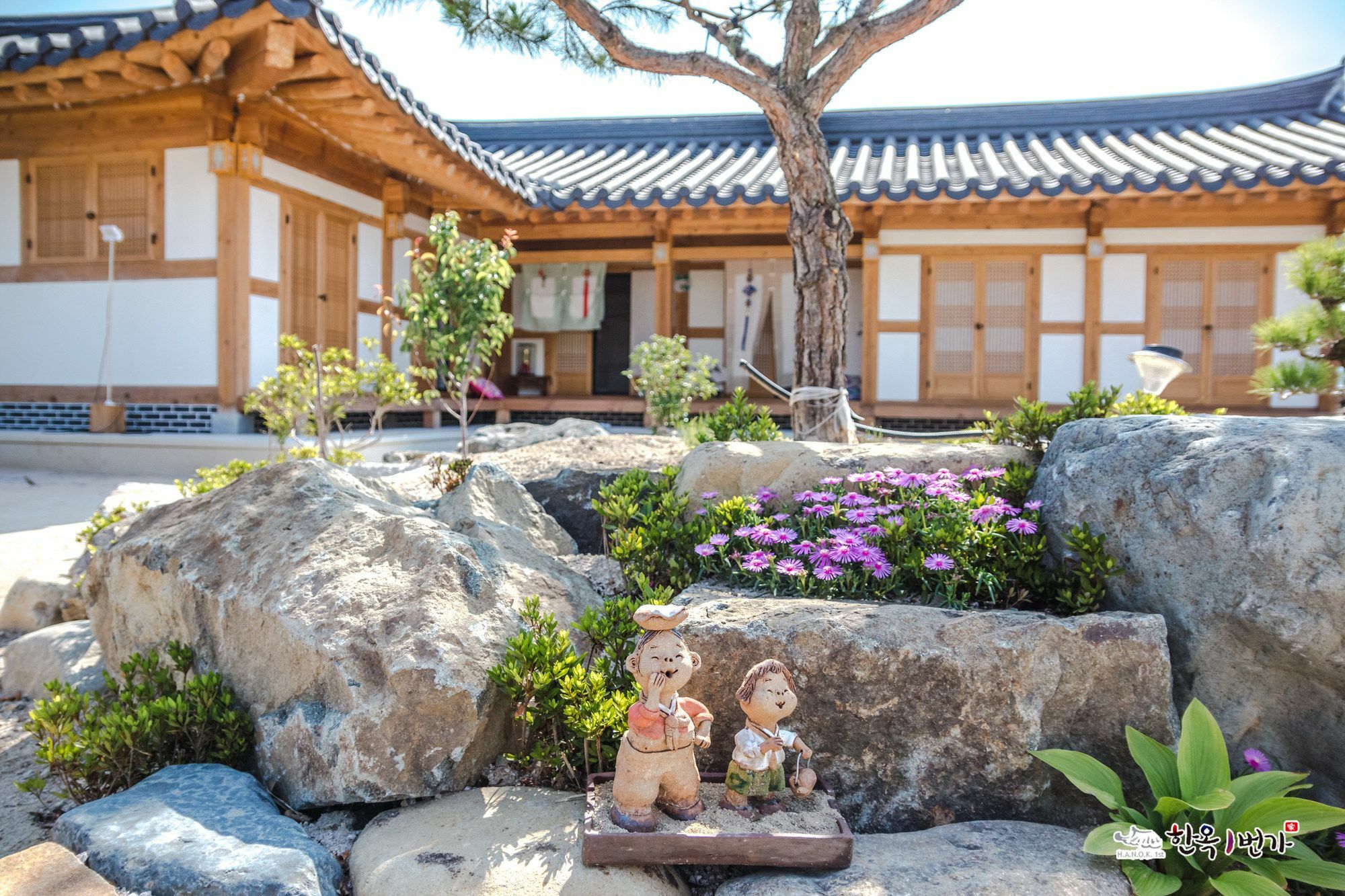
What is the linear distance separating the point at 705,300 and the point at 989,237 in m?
4.15

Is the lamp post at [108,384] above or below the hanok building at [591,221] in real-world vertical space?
below

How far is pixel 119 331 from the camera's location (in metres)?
7.62

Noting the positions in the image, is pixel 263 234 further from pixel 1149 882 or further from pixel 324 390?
pixel 1149 882

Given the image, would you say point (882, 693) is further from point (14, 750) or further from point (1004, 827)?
point (14, 750)

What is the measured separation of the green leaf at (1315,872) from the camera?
1769 mm

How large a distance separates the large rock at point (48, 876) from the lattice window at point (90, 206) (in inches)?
271

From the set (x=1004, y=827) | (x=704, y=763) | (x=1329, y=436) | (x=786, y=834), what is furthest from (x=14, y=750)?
(x=1329, y=436)

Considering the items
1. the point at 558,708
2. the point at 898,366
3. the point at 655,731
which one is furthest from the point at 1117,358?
the point at 655,731

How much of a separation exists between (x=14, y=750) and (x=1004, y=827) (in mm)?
3052

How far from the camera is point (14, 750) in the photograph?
2838 millimetres


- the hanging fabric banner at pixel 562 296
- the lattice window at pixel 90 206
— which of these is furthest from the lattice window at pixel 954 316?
the lattice window at pixel 90 206

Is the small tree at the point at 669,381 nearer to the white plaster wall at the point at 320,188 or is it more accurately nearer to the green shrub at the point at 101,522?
the white plaster wall at the point at 320,188

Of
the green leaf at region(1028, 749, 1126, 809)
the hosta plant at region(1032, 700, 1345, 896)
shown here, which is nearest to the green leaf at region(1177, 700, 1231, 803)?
the hosta plant at region(1032, 700, 1345, 896)

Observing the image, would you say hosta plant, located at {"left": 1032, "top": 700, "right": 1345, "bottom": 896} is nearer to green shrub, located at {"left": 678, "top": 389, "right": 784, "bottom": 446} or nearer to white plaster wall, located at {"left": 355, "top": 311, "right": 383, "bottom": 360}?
green shrub, located at {"left": 678, "top": 389, "right": 784, "bottom": 446}
